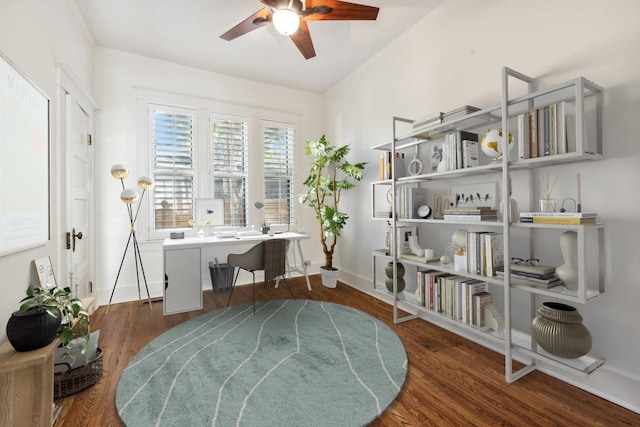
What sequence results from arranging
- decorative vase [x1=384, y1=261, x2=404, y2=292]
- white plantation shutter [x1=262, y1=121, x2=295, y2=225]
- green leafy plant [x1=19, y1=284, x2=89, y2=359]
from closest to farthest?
green leafy plant [x1=19, y1=284, x2=89, y2=359] < decorative vase [x1=384, y1=261, x2=404, y2=292] < white plantation shutter [x1=262, y1=121, x2=295, y2=225]

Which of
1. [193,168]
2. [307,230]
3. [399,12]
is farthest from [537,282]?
[193,168]

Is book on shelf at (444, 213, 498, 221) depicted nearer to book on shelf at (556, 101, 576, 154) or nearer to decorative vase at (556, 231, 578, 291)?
decorative vase at (556, 231, 578, 291)

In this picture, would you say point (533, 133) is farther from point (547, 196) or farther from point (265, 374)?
point (265, 374)

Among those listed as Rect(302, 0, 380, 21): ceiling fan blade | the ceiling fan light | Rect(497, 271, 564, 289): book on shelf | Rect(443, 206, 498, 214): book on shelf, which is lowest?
Rect(497, 271, 564, 289): book on shelf

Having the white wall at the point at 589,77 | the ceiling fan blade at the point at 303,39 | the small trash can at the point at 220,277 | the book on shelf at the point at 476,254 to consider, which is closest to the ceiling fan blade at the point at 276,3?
the ceiling fan blade at the point at 303,39

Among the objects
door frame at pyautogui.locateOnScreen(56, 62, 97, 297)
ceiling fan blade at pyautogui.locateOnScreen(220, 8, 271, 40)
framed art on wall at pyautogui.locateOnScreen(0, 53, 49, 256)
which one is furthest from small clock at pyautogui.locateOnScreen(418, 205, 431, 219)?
door frame at pyautogui.locateOnScreen(56, 62, 97, 297)

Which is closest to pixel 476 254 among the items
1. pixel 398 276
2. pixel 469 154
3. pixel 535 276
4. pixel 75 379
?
pixel 535 276

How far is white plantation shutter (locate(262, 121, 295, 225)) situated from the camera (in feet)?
14.6

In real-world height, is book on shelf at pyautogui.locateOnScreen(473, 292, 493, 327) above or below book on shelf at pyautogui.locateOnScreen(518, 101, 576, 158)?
below

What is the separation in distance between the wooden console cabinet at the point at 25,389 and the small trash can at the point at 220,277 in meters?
2.44

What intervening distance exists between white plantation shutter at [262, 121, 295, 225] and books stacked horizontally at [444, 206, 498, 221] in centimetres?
280

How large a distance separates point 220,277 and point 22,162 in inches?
97.4

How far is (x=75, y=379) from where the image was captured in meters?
1.77

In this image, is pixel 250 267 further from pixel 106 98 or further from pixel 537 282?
pixel 106 98
